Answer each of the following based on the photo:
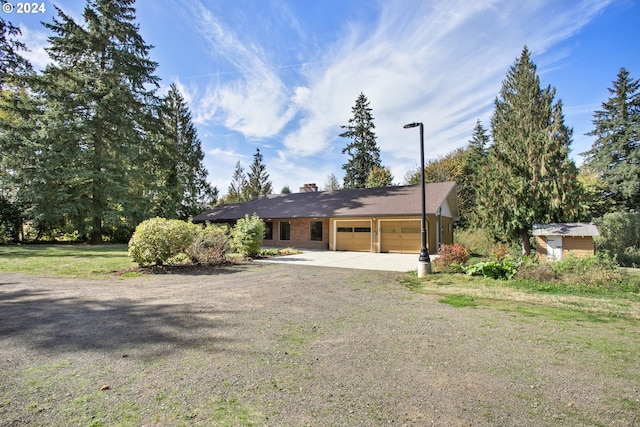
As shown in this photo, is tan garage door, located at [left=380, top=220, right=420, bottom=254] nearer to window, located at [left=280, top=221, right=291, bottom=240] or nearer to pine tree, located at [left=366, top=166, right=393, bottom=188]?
window, located at [left=280, top=221, right=291, bottom=240]

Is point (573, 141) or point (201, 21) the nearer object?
point (201, 21)

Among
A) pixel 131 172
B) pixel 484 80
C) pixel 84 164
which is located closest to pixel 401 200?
pixel 484 80

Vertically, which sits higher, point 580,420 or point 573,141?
point 573,141

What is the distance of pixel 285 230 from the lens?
22500 mm

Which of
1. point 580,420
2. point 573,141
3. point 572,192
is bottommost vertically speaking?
point 580,420

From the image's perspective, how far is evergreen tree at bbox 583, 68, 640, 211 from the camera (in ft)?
73.6

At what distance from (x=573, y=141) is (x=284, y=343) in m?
16.0

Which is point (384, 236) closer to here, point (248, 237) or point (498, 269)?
point (248, 237)

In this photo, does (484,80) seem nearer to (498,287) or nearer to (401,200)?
(401,200)

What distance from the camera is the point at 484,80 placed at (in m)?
13.8

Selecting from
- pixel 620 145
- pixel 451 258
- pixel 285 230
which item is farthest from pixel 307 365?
pixel 620 145

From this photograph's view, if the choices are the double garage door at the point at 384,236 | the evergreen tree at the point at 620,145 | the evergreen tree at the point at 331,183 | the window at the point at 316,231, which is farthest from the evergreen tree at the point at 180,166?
the evergreen tree at the point at 620,145

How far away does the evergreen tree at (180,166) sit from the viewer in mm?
26469

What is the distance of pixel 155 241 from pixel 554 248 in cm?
1486
